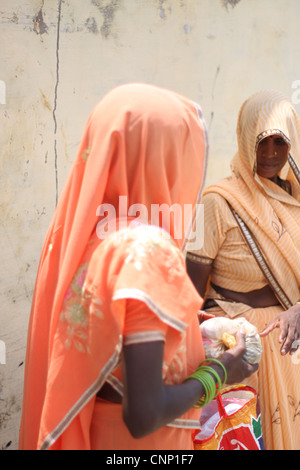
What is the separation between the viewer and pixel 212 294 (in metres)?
2.74

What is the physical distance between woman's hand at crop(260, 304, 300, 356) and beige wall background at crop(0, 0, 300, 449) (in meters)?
1.25

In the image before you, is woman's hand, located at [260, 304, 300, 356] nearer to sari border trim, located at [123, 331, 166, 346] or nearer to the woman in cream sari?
the woman in cream sari

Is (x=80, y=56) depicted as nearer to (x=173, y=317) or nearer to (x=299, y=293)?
(x=299, y=293)

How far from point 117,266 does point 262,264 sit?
133cm

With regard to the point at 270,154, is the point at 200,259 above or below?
below

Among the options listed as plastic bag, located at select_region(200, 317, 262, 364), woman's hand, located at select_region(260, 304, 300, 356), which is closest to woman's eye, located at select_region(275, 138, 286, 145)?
woman's hand, located at select_region(260, 304, 300, 356)

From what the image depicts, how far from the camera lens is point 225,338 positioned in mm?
1902

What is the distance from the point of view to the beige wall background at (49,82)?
283cm

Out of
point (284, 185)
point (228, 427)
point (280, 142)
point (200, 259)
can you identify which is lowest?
point (228, 427)

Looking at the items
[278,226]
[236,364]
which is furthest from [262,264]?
[236,364]

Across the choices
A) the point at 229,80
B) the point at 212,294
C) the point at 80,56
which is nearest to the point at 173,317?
the point at 212,294

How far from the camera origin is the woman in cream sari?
2.58m

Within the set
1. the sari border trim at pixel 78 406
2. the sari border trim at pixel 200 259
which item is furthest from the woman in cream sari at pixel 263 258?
the sari border trim at pixel 78 406

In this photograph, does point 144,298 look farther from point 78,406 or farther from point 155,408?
point 78,406
